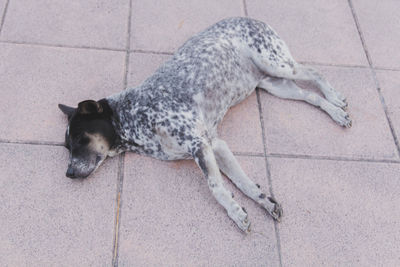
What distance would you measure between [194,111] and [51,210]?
126 cm

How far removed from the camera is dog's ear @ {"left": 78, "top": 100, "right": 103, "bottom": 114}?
2941 millimetres

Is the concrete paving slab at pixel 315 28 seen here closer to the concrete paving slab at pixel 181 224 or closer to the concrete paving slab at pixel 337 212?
the concrete paving slab at pixel 337 212

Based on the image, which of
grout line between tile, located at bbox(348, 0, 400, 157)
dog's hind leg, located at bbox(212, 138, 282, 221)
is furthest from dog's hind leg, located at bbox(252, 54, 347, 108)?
dog's hind leg, located at bbox(212, 138, 282, 221)

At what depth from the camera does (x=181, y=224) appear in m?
3.01

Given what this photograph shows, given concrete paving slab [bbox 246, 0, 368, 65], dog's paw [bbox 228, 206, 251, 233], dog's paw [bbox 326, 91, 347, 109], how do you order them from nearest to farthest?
dog's paw [bbox 228, 206, 251, 233] < dog's paw [bbox 326, 91, 347, 109] < concrete paving slab [bbox 246, 0, 368, 65]

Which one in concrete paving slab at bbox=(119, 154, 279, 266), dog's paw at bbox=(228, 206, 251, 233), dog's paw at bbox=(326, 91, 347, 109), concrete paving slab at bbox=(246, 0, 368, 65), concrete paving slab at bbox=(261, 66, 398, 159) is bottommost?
concrete paving slab at bbox=(119, 154, 279, 266)

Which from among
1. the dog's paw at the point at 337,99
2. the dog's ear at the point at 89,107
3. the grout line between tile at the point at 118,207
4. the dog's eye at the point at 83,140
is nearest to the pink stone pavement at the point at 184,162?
the grout line between tile at the point at 118,207

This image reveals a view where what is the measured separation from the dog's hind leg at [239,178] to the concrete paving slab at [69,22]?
5.05 ft

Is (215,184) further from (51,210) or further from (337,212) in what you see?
(51,210)

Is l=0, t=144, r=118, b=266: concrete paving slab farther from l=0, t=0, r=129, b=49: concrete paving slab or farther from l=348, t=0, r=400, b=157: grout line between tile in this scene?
l=348, t=0, r=400, b=157: grout line between tile

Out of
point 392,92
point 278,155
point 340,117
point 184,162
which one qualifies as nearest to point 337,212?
point 278,155

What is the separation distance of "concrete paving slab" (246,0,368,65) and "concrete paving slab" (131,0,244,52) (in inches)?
13.9

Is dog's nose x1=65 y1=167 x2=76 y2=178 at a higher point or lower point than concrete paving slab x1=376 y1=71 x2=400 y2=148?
lower

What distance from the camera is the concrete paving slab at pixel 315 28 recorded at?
4172 millimetres
